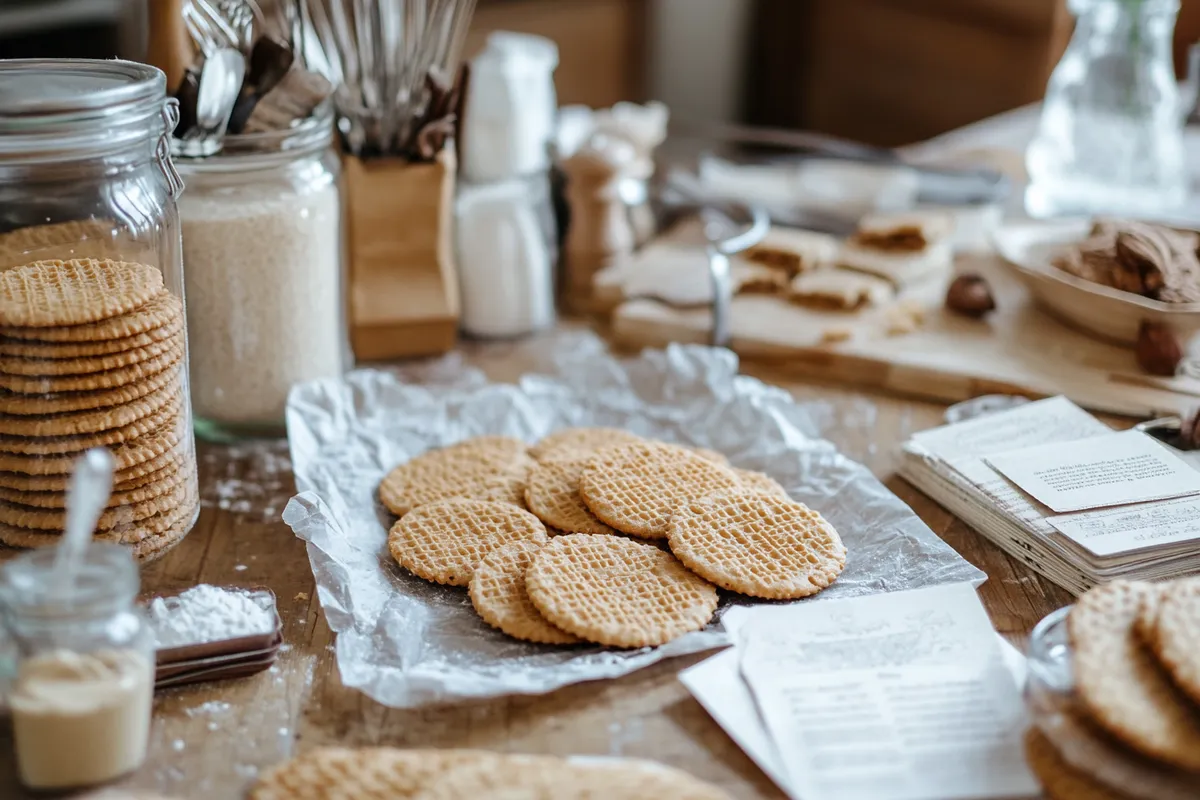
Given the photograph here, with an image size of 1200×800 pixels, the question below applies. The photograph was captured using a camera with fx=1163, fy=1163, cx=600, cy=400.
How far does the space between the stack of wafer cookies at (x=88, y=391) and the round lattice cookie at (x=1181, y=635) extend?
0.66m

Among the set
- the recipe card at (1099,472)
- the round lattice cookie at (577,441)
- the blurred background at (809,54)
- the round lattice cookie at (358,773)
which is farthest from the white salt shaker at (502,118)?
the blurred background at (809,54)

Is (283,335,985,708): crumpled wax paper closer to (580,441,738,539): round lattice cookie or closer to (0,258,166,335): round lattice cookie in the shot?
(580,441,738,539): round lattice cookie

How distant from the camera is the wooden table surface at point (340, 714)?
0.68 metres

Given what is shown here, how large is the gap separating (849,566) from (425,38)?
61 cm

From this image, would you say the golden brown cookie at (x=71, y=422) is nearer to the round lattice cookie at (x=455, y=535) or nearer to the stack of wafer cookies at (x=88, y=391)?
the stack of wafer cookies at (x=88, y=391)

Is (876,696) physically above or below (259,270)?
below

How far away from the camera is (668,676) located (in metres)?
0.76

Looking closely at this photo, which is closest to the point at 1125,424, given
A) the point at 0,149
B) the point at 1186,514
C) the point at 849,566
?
the point at 1186,514

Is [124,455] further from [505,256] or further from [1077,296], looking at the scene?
[1077,296]

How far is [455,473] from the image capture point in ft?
3.22

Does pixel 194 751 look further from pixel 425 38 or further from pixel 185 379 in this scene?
pixel 425 38

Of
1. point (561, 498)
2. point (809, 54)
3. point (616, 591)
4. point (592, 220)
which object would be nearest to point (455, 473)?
point (561, 498)

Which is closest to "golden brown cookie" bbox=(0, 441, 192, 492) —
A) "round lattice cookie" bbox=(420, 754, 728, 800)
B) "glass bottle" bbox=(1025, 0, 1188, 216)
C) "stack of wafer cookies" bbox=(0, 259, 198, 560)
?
"stack of wafer cookies" bbox=(0, 259, 198, 560)

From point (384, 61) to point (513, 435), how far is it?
0.36m
